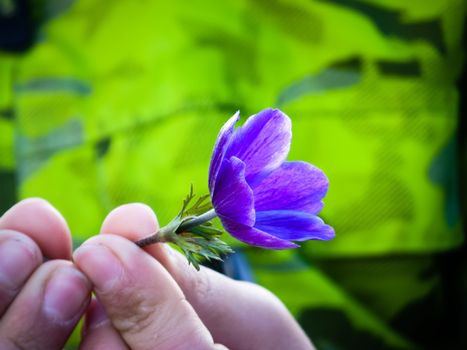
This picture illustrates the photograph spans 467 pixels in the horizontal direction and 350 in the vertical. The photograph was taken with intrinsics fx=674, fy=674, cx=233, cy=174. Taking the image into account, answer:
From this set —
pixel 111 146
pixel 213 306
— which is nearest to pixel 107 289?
pixel 213 306

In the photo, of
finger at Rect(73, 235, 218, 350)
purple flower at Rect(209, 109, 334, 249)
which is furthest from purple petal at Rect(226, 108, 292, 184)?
finger at Rect(73, 235, 218, 350)

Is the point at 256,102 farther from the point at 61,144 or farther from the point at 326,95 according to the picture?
the point at 61,144

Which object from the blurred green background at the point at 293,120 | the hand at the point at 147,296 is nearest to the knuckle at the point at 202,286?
the hand at the point at 147,296

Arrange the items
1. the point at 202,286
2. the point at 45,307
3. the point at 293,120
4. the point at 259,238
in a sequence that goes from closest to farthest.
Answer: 1. the point at 259,238
2. the point at 45,307
3. the point at 202,286
4. the point at 293,120

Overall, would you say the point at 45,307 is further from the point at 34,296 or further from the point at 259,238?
the point at 259,238

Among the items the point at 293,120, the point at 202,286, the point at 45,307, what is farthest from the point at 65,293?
the point at 293,120

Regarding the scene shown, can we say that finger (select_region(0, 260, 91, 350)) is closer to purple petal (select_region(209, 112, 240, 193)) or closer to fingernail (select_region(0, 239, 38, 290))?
fingernail (select_region(0, 239, 38, 290))

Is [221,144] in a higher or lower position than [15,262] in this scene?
higher

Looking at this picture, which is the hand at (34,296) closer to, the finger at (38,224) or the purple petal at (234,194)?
the finger at (38,224)
